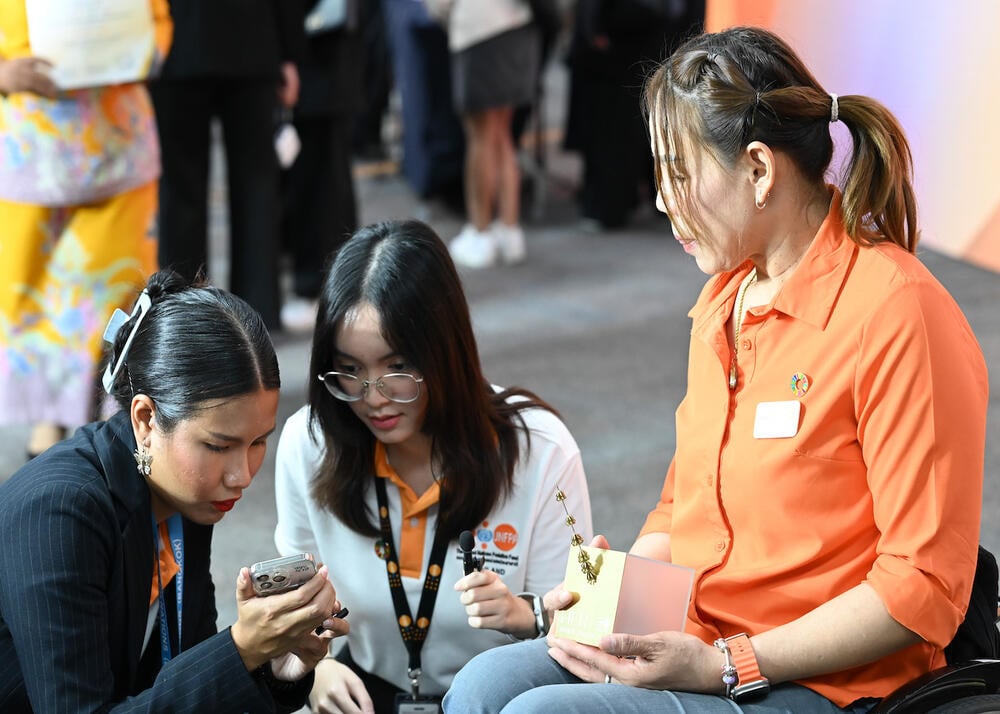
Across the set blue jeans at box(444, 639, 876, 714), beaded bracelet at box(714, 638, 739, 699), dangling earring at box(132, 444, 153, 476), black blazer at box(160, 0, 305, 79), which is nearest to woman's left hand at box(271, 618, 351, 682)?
blue jeans at box(444, 639, 876, 714)

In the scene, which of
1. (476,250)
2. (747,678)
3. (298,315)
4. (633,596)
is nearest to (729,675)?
(747,678)

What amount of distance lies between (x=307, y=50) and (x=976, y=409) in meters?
4.02

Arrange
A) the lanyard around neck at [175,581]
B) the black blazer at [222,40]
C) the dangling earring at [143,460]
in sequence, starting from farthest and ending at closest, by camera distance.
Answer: the black blazer at [222,40] < the lanyard around neck at [175,581] < the dangling earring at [143,460]

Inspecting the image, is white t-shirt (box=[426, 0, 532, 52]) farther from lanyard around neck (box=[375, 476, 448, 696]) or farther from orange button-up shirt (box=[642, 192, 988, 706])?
orange button-up shirt (box=[642, 192, 988, 706])

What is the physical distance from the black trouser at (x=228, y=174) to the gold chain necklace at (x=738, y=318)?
9.50ft

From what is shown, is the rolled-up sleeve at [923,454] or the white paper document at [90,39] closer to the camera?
the rolled-up sleeve at [923,454]

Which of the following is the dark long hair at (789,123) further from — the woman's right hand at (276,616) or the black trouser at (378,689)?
the black trouser at (378,689)

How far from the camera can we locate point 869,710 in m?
1.78

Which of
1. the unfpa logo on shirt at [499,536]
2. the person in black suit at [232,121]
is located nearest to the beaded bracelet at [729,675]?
the unfpa logo on shirt at [499,536]

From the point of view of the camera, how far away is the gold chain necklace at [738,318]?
1.94 metres

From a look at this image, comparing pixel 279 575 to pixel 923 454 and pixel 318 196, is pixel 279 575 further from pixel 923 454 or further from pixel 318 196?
pixel 318 196

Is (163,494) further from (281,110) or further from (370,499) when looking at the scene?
(281,110)

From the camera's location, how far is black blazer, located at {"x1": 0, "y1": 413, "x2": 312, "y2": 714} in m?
1.85

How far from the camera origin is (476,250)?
6488 millimetres
